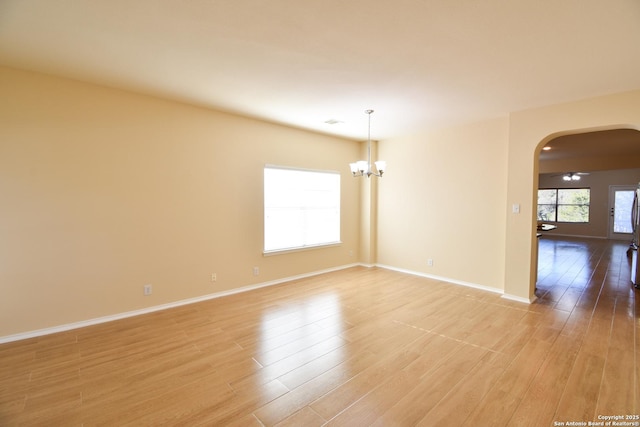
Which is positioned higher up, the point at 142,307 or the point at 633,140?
the point at 633,140

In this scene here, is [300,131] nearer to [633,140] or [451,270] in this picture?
[451,270]

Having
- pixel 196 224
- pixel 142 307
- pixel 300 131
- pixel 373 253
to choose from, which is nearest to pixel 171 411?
pixel 142 307

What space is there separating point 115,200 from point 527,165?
552 centimetres

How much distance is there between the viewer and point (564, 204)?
36.9ft

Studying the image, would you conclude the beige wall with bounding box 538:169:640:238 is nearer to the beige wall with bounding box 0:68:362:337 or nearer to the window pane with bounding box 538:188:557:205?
the window pane with bounding box 538:188:557:205

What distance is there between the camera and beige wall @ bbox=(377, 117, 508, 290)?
4.51m

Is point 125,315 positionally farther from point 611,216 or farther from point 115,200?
point 611,216

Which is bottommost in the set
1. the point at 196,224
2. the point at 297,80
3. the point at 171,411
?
the point at 171,411

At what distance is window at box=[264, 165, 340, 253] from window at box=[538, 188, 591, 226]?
35.5 feet

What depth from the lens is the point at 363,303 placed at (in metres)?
4.01

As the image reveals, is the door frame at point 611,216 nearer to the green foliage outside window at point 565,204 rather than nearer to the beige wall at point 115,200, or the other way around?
the green foliage outside window at point 565,204

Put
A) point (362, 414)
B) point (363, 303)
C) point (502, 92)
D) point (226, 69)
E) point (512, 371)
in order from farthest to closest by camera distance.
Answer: point (363, 303)
point (502, 92)
point (226, 69)
point (512, 371)
point (362, 414)

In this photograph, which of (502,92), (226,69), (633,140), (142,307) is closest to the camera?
(226,69)

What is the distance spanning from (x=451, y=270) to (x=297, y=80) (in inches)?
163
